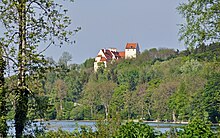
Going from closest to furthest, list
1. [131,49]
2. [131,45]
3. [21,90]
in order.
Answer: [21,90] → [131,49] → [131,45]

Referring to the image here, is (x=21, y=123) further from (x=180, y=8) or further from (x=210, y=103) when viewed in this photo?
(x=210, y=103)

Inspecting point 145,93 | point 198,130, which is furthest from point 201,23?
point 145,93

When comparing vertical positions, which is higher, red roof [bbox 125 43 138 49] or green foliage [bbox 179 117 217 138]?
red roof [bbox 125 43 138 49]

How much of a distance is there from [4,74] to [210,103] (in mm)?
26325

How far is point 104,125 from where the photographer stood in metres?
10.2

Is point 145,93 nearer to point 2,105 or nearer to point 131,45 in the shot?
point 2,105

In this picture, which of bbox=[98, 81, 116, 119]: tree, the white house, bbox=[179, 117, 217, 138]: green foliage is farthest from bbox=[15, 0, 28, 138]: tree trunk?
the white house

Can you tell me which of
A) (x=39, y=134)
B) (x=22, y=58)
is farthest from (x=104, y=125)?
(x=22, y=58)

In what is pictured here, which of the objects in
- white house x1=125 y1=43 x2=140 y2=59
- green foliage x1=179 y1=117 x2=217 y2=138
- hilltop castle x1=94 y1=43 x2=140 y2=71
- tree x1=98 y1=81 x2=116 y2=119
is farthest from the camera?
white house x1=125 y1=43 x2=140 y2=59

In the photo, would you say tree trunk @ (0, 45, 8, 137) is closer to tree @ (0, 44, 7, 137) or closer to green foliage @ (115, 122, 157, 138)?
tree @ (0, 44, 7, 137)

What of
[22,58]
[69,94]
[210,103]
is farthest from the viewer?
[69,94]

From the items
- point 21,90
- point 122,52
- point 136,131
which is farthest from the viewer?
point 122,52

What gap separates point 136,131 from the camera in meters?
7.88

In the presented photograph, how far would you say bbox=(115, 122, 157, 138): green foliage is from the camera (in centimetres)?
787
